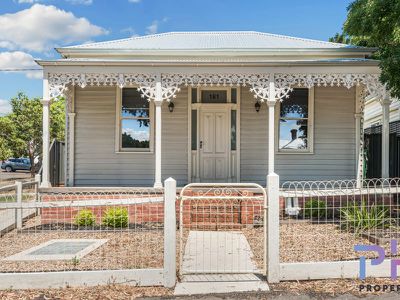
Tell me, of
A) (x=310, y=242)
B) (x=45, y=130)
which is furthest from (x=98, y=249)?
(x=45, y=130)

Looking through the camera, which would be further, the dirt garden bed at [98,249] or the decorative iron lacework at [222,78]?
the decorative iron lacework at [222,78]

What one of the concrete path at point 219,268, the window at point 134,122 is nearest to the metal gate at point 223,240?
the concrete path at point 219,268

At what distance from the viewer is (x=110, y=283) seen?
468cm

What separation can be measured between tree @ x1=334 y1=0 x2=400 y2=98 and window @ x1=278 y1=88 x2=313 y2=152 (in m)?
2.44

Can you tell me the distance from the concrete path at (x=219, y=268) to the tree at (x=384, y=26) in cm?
463

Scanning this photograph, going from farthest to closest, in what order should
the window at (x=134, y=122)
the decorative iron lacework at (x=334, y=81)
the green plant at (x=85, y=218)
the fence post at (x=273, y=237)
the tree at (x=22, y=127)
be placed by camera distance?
the tree at (x=22, y=127)
the window at (x=134, y=122)
the decorative iron lacework at (x=334, y=81)
the green plant at (x=85, y=218)
the fence post at (x=273, y=237)

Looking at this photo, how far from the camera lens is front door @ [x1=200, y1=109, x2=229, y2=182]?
38.4 feet

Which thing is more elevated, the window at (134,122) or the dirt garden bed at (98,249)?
the window at (134,122)

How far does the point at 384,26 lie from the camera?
9.54 meters

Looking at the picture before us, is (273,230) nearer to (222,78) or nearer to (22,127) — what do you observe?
(222,78)

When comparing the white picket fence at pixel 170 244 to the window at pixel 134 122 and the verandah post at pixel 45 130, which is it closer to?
the verandah post at pixel 45 130

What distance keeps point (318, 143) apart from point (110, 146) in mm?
6361

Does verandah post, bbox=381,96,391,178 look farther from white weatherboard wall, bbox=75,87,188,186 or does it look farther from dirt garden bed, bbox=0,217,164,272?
dirt garden bed, bbox=0,217,164,272

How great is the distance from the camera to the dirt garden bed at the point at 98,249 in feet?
18.0
